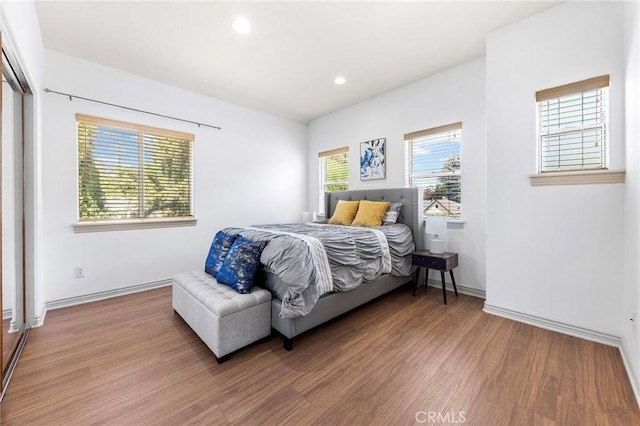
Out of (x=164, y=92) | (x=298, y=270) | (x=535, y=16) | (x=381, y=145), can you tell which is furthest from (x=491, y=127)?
(x=164, y=92)

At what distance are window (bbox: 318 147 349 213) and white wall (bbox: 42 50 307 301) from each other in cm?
47

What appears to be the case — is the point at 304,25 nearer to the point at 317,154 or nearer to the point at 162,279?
the point at 317,154

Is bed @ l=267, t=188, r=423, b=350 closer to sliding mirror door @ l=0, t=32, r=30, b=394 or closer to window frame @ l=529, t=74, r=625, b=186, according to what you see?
window frame @ l=529, t=74, r=625, b=186

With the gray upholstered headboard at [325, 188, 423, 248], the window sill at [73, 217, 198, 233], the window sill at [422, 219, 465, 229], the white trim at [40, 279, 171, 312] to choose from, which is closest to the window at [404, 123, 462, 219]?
the window sill at [422, 219, 465, 229]

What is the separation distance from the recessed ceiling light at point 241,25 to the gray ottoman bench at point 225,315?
7.66ft

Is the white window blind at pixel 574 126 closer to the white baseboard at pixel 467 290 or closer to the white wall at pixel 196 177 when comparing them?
the white baseboard at pixel 467 290

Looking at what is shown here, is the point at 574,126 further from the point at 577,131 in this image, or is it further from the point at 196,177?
the point at 196,177

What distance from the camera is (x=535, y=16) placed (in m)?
2.35

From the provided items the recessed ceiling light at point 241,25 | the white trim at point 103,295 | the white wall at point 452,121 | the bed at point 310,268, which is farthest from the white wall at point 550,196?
the white trim at point 103,295

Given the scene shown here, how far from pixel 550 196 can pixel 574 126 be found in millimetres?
622

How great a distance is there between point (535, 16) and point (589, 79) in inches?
30.2

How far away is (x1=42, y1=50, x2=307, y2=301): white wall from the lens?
2803mm

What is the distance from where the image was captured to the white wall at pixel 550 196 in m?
2.03

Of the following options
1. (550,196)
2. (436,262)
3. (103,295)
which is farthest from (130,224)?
(550,196)
